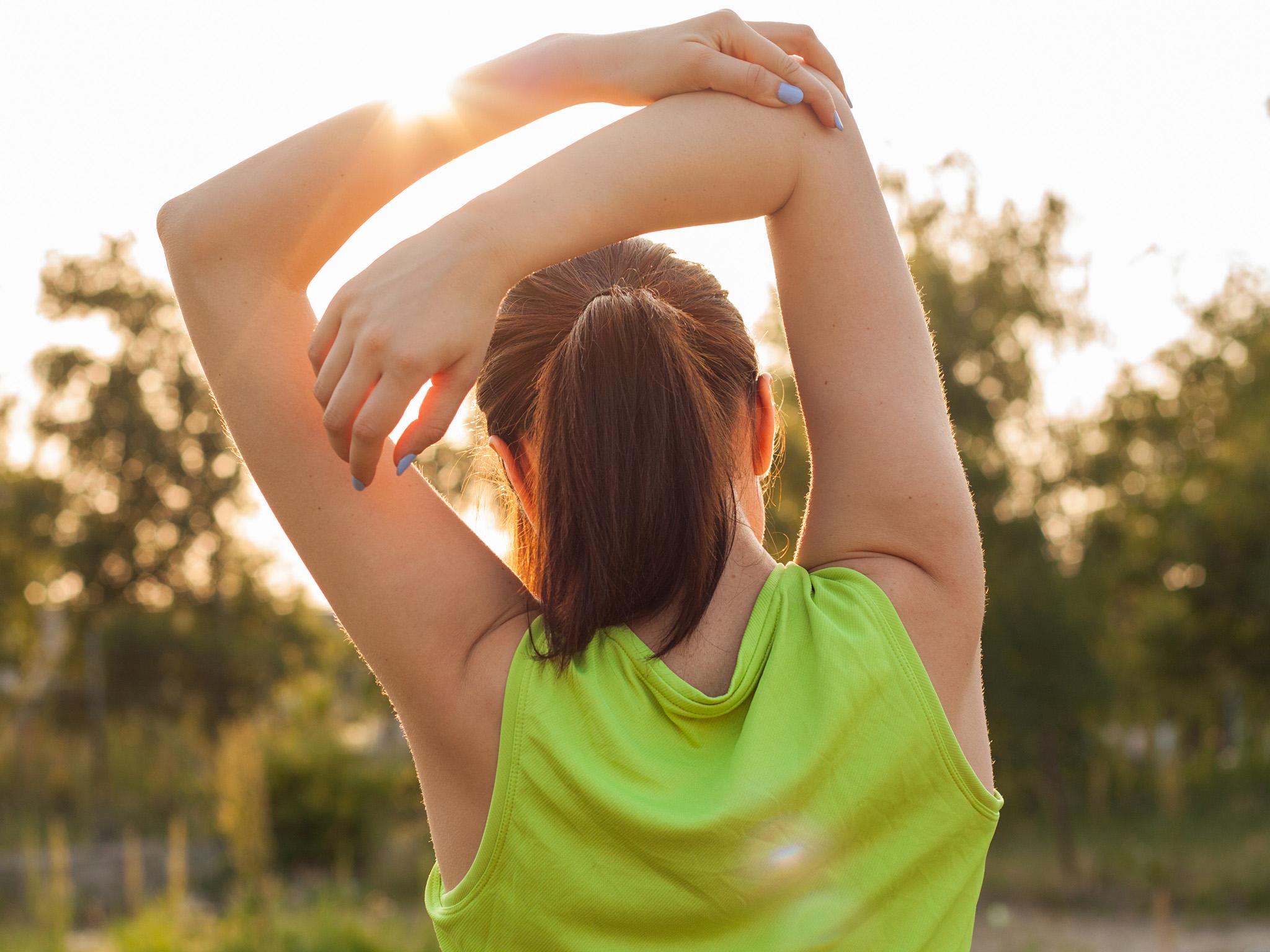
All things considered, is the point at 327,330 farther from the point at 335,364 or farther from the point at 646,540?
the point at 646,540

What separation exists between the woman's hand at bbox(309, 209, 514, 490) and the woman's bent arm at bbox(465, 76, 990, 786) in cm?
4

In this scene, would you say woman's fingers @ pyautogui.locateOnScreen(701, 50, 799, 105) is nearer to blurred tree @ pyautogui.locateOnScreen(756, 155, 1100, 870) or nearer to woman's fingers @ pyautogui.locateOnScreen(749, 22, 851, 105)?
woman's fingers @ pyautogui.locateOnScreen(749, 22, 851, 105)

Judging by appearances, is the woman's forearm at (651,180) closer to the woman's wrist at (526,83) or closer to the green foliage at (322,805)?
the woman's wrist at (526,83)

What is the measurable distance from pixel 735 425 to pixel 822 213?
23 centimetres

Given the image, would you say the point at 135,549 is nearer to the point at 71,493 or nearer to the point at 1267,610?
the point at 71,493

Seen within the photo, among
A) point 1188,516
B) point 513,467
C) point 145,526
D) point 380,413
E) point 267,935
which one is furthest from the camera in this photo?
point 145,526

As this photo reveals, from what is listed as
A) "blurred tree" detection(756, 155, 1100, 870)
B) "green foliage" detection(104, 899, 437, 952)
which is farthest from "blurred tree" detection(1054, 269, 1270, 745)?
"green foliage" detection(104, 899, 437, 952)

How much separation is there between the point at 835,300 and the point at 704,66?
0.26 meters

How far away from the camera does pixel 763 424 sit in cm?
119

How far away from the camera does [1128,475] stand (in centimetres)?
1694

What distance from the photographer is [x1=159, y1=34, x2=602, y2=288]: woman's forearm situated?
3.43 feet

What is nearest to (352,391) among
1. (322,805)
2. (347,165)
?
(347,165)

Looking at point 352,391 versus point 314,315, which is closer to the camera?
point 352,391

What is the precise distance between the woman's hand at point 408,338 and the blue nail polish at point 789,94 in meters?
0.33
